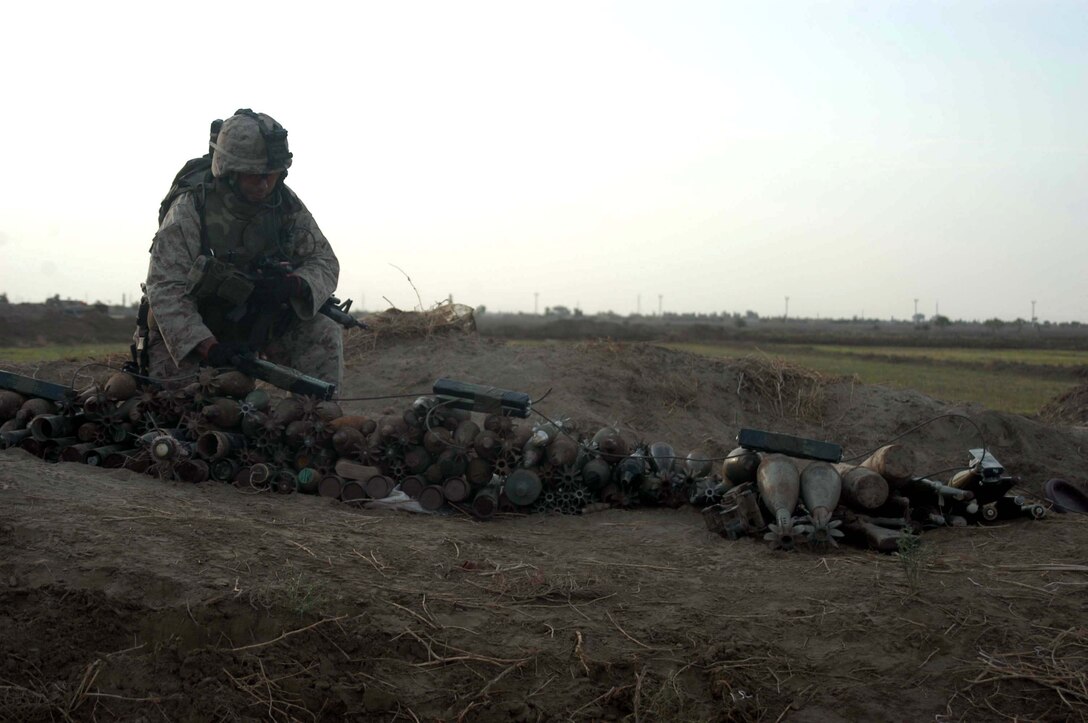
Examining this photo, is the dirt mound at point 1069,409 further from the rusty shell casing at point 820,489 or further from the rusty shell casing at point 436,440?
the rusty shell casing at point 436,440

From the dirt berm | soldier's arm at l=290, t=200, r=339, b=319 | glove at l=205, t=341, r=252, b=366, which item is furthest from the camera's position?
soldier's arm at l=290, t=200, r=339, b=319

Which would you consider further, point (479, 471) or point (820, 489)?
point (479, 471)

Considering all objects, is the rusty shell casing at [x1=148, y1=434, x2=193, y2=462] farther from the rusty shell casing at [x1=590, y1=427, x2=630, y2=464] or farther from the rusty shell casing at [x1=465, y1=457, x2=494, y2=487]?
the rusty shell casing at [x1=590, y1=427, x2=630, y2=464]

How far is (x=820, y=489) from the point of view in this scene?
5.55 metres

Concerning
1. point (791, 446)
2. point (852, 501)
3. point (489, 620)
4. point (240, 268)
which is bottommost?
point (489, 620)

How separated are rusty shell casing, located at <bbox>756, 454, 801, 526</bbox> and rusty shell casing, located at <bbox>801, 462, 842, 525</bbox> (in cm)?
5

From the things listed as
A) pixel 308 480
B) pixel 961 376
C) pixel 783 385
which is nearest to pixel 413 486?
pixel 308 480

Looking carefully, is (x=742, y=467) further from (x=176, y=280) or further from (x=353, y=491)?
(x=176, y=280)

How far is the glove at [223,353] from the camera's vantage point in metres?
6.61

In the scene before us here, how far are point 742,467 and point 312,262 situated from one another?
374cm

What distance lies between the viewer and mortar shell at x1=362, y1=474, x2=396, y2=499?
241 inches

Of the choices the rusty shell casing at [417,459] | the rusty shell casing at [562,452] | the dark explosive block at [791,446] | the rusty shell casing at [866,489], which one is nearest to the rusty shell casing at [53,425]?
the rusty shell casing at [417,459]

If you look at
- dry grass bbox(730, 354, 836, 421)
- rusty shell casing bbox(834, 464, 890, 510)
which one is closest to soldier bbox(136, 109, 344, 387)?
rusty shell casing bbox(834, 464, 890, 510)

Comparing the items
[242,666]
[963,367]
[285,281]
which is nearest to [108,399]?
[285,281]
